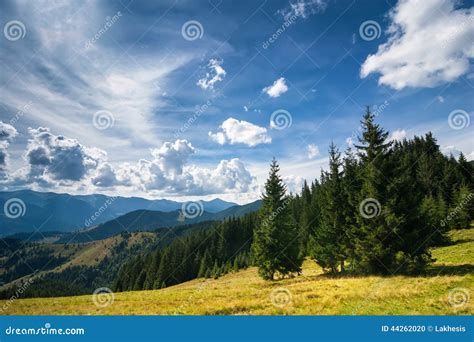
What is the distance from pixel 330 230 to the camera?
98.6 ft

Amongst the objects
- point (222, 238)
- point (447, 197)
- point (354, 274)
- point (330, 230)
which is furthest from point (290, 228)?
point (222, 238)

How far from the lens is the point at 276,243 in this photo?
30.9 m

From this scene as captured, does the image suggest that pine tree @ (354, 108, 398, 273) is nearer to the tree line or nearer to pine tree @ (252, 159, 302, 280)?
the tree line

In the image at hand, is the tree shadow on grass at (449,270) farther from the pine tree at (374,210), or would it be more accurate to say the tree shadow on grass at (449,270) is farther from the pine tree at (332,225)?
the pine tree at (332,225)

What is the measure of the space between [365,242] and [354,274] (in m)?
4.51

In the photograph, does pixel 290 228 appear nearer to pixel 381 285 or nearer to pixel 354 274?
pixel 354 274

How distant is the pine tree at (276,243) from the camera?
30891 millimetres

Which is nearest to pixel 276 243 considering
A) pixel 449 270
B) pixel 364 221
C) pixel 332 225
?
pixel 332 225

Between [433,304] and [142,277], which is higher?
[433,304]

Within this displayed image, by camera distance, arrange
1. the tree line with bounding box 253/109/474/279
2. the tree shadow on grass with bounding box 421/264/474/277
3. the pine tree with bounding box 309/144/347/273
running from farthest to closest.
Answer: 1. the pine tree with bounding box 309/144/347/273
2. the tree line with bounding box 253/109/474/279
3. the tree shadow on grass with bounding box 421/264/474/277

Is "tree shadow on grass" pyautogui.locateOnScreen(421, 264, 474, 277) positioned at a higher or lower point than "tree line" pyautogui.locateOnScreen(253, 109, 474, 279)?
lower

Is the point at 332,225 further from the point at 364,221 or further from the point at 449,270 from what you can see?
the point at 449,270

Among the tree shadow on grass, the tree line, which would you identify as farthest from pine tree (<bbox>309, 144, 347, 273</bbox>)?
the tree shadow on grass

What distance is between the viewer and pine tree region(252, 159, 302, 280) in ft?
101
